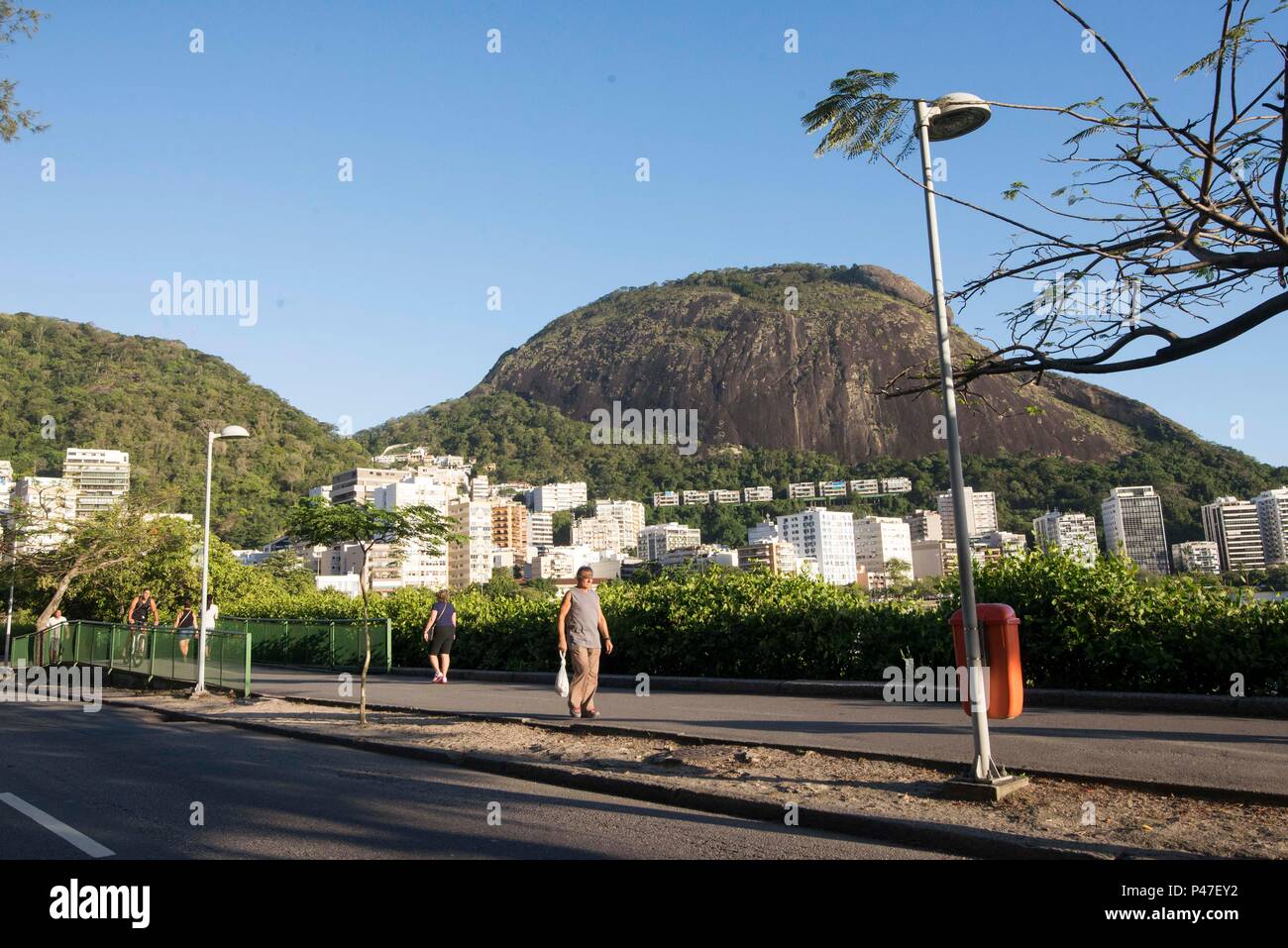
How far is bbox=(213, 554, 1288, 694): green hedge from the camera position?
395 inches

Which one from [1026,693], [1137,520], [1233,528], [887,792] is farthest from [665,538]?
[887,792]

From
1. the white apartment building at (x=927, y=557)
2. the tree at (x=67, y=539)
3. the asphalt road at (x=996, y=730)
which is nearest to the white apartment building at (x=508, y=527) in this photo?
the white apartment building at (x=927, y=557)

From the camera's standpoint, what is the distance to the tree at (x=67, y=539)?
28453mm

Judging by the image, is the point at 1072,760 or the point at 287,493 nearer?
the point at 1072,760

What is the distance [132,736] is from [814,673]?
9257 mm

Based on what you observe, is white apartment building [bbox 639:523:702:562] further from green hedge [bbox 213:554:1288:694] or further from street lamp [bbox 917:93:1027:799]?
street lamp [bbox 917:93:1027:799]

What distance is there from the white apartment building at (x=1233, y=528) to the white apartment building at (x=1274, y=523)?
0.68m

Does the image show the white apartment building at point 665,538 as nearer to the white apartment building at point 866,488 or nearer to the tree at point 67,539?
the white apartment building at point 866,488

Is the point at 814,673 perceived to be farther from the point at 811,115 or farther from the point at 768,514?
the point at 768,514

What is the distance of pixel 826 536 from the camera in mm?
165875

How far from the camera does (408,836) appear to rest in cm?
580

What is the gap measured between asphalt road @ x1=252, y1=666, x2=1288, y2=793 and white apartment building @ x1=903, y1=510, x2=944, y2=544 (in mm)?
151717
